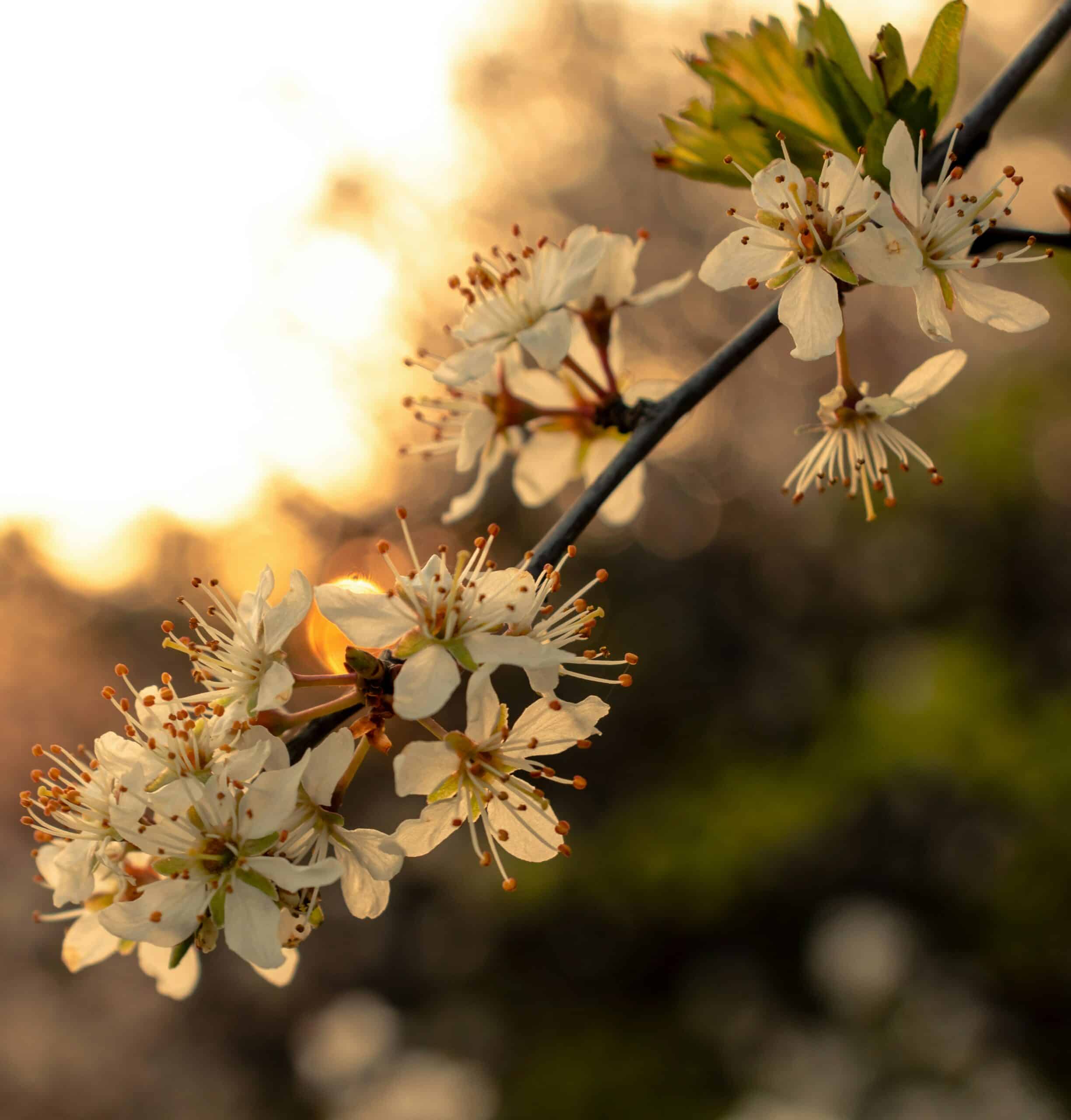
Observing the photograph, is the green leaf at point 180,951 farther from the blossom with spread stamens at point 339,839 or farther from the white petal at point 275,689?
the white petal at point 275,689

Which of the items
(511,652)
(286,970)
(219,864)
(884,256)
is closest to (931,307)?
(884,256)

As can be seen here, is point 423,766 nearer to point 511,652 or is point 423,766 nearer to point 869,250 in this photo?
point 511,652

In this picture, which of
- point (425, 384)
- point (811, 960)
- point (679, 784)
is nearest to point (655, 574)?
point (679, 784)

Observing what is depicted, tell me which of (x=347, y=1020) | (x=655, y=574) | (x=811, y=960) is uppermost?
(x=655, y=574)

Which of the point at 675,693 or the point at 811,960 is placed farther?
the point at 675,693

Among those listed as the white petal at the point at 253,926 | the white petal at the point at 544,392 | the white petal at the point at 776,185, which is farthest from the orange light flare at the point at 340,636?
the white petal at the point at 776,185

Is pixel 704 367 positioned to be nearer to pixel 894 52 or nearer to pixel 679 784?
pixel 894 52
